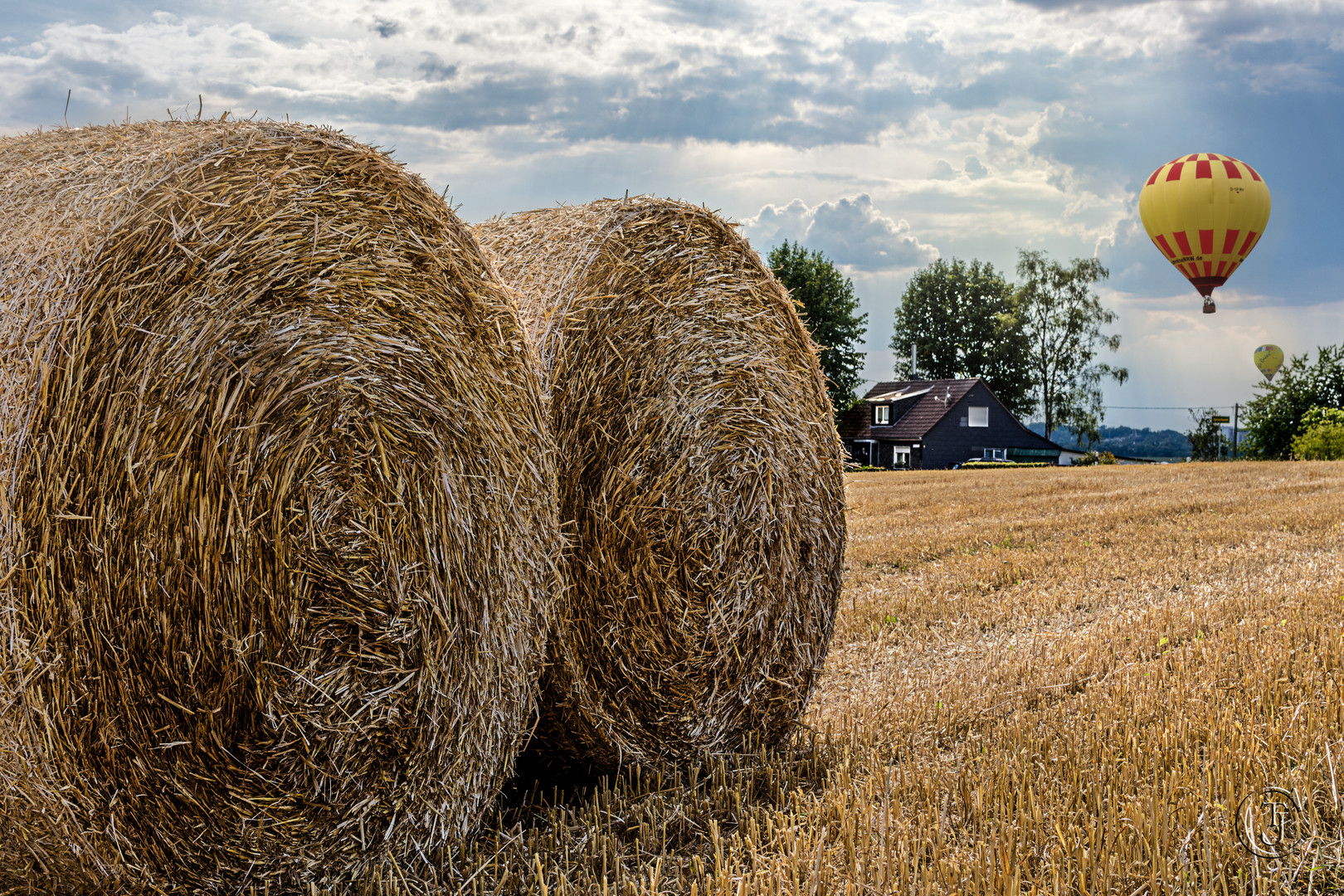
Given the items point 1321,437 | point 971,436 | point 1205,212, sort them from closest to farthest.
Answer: point 1205,212, point 1321,437, point 971,436

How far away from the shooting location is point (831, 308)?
48656 millimetres

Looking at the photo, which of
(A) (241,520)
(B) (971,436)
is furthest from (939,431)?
(A) (241,520)

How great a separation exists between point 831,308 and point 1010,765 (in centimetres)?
4562

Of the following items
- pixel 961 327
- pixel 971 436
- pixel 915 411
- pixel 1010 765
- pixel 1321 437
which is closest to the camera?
pixel 1010 765

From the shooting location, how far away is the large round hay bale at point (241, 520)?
3.07m

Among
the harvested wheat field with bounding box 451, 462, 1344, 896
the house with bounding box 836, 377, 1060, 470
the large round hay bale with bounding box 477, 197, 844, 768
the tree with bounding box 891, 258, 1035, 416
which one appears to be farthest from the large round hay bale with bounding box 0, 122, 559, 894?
the tree with bounding box 891, 258, 1035, 416

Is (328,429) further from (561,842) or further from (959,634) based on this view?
(959,634)

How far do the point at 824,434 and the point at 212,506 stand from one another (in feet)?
10.7

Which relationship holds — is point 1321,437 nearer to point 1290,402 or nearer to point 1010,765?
point 1290,402

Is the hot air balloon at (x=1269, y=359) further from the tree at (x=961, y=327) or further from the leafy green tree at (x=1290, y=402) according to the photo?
the tree at (x=961, y=327)

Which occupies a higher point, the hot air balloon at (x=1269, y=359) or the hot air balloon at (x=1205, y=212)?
the hot air balloon at (x=1205, y=212)

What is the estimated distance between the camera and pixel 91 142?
398 cm

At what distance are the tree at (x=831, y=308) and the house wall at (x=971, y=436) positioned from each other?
5.32 m

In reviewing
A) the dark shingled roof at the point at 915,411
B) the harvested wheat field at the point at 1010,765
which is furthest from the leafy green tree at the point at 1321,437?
the harvested wheat field at the point at 1010,765
